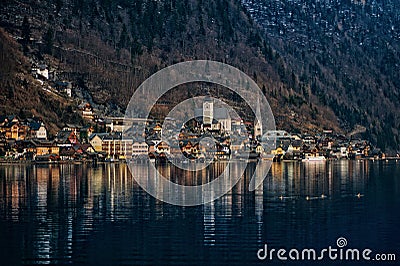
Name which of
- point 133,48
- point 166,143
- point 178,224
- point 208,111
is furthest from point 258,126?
point 178,224

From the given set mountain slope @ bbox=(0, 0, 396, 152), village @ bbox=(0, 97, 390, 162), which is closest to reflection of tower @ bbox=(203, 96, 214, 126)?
village @ bbox=(0, 97, 390, 162)

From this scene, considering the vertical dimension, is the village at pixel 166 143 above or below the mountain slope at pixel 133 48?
below

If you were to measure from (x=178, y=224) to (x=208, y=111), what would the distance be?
125774 millimetres

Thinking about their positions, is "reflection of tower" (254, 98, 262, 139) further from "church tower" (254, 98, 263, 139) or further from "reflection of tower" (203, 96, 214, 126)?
"reflection of tower" (203, 96, 214, 126)

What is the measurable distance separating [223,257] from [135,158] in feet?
284

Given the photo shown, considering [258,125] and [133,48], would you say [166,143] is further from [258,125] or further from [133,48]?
[133,48]

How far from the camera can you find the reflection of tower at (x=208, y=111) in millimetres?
161625

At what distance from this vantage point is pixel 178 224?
37188mm

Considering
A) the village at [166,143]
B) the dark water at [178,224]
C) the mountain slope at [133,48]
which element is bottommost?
the dark water at [178,224]

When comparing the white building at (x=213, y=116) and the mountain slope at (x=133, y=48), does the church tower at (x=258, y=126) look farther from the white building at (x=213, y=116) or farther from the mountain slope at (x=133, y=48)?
the white building at (x=213, y=116)

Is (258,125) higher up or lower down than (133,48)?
lower down

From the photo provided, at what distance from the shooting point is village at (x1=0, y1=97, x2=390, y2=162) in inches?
4090

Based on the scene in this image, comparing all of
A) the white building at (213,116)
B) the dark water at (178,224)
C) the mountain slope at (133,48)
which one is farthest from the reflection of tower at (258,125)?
the dark water at (178,224)

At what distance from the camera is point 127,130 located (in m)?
127
